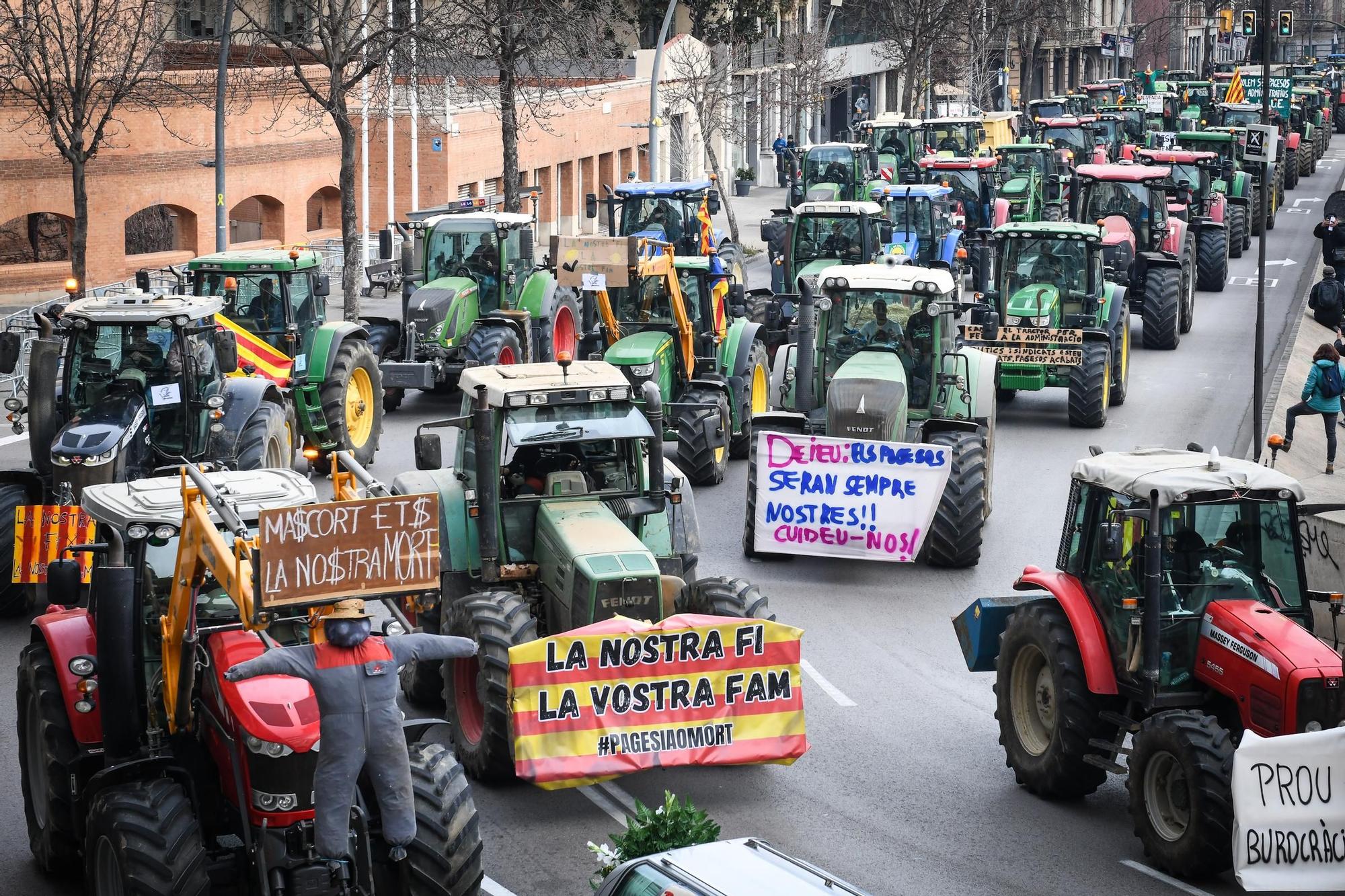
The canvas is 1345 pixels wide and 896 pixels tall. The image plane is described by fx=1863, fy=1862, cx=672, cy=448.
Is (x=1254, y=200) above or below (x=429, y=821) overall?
above

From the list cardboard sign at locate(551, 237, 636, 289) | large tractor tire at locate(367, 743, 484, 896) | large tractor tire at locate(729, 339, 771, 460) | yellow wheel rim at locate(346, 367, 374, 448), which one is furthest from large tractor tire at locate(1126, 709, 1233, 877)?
yellow wheel rim at locate(346, 367, 374, 448)

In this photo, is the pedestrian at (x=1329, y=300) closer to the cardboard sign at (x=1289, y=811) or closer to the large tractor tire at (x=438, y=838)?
the cardboard sign at (x=1289, y=811)

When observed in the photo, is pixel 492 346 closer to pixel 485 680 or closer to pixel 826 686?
pixel 826 686

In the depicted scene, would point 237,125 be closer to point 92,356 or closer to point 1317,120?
point 92,356

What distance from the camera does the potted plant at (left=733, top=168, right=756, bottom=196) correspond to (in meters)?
60.0

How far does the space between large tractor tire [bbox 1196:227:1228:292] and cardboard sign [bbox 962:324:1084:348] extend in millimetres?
13578

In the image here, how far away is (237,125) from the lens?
1475 inches

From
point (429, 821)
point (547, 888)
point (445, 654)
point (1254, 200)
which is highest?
point (1254, 200)

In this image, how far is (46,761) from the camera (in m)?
9.77

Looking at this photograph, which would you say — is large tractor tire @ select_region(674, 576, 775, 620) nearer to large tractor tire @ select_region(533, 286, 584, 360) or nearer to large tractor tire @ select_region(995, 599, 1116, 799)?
large tractor tire @ select_region(995, 599, 1116, 799)

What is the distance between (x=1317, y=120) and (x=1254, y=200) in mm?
22250

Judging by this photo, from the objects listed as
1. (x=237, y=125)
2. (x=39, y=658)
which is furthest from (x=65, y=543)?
→ (x=237, y=125)

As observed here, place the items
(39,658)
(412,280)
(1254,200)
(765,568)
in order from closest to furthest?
(39,658) → (765,568) → (412,280) → (1254,200)

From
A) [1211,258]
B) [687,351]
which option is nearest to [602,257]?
[687,351]
